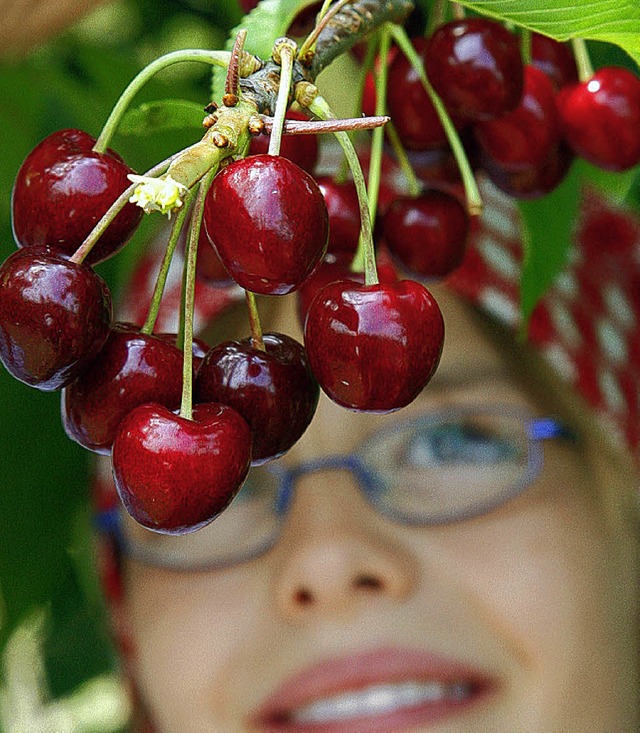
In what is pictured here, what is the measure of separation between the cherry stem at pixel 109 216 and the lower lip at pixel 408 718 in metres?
1.24

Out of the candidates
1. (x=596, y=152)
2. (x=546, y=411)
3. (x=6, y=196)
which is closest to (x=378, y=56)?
(x=596, y=152)

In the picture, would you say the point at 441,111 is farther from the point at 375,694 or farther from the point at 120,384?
the point at 375,694

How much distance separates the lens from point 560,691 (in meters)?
1.44

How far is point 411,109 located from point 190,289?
22cm

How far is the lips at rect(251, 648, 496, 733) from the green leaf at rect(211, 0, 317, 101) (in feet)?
3.71

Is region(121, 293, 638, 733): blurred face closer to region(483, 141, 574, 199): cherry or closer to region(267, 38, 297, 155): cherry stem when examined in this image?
region(483, 141, 574, 199): cherry

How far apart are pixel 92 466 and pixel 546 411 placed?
668 mm

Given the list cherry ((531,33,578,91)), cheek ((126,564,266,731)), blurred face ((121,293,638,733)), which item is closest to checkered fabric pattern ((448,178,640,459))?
blurred face ((121,293,638,733))

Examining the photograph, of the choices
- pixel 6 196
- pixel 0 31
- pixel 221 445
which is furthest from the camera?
pixel 6 196

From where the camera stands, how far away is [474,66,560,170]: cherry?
55 centimetres

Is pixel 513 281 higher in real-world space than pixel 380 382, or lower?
higher

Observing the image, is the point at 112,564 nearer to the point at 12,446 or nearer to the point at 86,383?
the point at 12,446

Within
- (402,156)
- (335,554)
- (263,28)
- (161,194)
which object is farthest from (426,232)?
(335,554)

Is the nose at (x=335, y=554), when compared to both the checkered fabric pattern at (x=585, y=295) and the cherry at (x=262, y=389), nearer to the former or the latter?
the checkered fabric pattern at (x=585, y=295)
